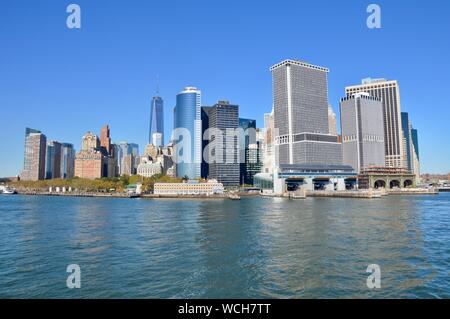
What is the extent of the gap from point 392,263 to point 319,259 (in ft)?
17.7

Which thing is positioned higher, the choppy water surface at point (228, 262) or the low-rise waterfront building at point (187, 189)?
the low-rise waterfront building at point (187, 189)

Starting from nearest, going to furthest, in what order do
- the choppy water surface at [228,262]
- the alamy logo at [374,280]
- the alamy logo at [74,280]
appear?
the choppy water surface at [228,262] < the alamy logo at [374,280] < the alamy logo at [74,280]

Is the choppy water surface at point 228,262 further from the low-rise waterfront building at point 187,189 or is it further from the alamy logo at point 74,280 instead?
the low-rise waterfront building at point 187,189

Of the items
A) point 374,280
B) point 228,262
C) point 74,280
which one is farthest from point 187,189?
point 374,280

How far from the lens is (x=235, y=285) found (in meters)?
19.8

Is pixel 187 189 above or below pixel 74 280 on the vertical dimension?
above

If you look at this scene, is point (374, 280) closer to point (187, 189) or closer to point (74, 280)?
point (74, 280)

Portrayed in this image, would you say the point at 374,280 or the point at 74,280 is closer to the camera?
the point at 374,280

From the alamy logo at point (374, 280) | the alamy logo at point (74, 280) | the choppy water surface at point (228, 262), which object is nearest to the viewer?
the choppy water surface at point (228, 262)

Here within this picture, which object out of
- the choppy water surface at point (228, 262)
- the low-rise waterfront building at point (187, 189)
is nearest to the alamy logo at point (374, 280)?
the choppy water surface at point (228, 262)

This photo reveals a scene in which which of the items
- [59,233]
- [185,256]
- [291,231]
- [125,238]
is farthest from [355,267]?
[59,233]

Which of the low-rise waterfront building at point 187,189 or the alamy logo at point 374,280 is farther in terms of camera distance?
the low-rise waterfront building at point 187,189

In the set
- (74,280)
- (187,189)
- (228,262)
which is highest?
(187,189)
